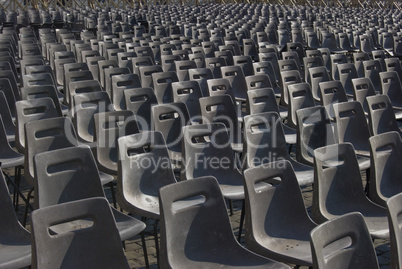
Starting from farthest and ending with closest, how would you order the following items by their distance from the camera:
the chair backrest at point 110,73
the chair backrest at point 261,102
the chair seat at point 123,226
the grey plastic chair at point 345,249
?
the chair backrest at point 110,73, the chair backrest at point 261,102, the chair seat at point 123,226, the grey plastic chair at point 345,249

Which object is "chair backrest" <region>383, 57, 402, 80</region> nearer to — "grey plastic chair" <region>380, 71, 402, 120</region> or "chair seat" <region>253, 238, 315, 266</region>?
"grey plastic chair" <region>380, 71, 402, 120</region>

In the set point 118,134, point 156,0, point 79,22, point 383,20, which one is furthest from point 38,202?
point 156,0

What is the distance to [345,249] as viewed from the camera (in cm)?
313

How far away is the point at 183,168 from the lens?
4961 mm

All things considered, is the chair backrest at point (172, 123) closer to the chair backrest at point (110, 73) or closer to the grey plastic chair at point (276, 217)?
the grey plastic chair at point (276, 217)

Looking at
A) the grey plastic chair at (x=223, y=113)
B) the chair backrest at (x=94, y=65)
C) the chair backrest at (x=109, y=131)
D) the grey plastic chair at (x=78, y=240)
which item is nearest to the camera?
the grey plastic chair at (x=78, y=240)

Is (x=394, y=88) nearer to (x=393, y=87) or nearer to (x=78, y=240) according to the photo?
(x=393, y=87)

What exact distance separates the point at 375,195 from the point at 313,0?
31715mm

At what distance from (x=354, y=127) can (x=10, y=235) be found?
380 cm

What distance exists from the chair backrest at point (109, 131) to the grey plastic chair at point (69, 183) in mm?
1136

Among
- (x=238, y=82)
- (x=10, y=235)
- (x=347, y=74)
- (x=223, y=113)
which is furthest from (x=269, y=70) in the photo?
(x=10, y=235)

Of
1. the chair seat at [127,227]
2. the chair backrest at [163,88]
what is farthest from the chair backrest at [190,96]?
the chair seat at [127,227]

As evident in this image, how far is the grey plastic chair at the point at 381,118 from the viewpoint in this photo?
20.8 feet

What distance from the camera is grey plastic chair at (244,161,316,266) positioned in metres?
3.88
